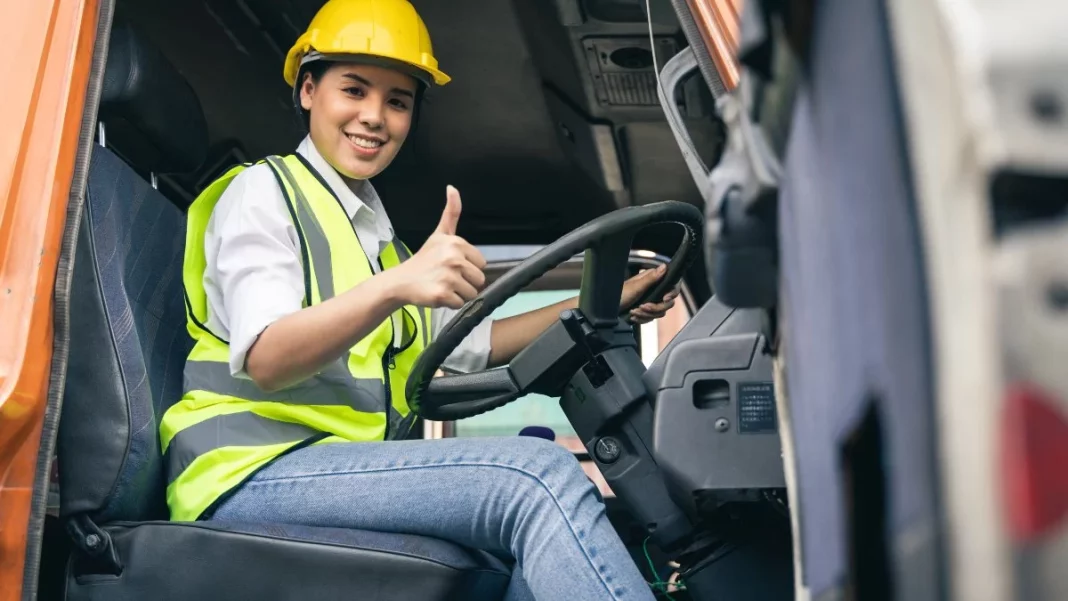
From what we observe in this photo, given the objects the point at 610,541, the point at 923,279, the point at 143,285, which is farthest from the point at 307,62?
the point at 923,279

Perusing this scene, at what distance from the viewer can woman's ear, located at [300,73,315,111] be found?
222cm

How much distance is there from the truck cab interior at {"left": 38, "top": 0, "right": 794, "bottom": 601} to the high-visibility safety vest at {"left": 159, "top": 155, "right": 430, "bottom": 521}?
2.8 inches

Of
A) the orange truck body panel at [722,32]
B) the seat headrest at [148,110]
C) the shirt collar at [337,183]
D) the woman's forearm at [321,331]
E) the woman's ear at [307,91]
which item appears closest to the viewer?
the orange truck body panel at [722,32]

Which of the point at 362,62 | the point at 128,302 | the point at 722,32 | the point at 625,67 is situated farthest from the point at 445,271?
the point at 625,67

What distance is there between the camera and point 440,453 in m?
1.71

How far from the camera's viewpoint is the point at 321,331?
5.53 ft

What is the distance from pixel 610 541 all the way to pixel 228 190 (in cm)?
92

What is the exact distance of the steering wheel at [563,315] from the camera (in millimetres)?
1664

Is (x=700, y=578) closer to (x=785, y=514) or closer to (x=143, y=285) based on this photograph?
(x=785, y=514)

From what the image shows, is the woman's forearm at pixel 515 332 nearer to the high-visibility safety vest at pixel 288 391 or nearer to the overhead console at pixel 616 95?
the high-visibility safety vest at pixel 288 391

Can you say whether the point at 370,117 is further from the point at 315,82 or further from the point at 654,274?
the point at 654,274

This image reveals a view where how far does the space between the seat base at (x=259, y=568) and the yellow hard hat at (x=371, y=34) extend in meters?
0.91

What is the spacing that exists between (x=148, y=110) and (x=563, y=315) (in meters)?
0.79

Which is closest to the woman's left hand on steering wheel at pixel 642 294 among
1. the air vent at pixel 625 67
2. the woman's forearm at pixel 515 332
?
the woman's forearm at pixel 515 332
